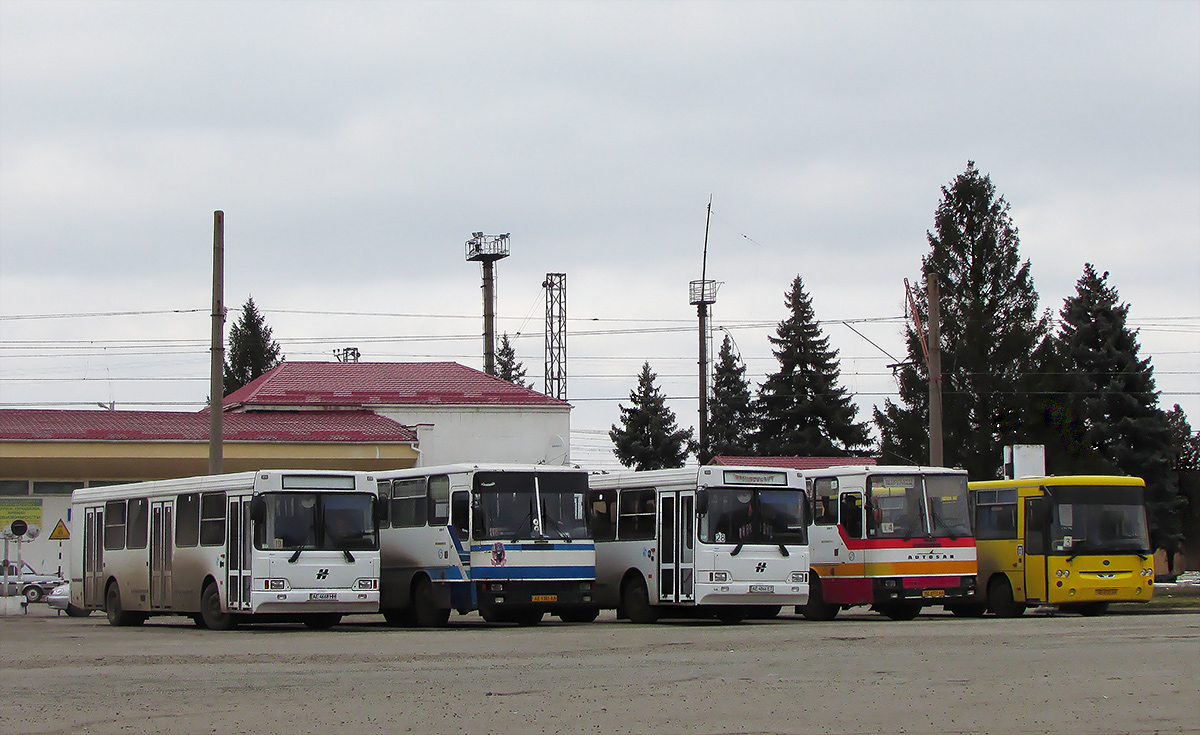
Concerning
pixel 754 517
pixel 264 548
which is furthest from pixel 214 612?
pixel 754 517

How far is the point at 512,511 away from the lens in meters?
25.5

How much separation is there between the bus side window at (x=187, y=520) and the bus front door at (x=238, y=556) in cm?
119

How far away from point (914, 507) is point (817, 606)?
2.48 meters

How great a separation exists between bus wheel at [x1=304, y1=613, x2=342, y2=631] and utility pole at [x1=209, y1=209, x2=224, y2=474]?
5786 mm

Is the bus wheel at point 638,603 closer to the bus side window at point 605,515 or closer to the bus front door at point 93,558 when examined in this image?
the bus side window at point 605,515

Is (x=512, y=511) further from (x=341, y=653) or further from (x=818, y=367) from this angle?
(x=818, y=367)

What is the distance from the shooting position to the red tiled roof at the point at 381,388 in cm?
5294

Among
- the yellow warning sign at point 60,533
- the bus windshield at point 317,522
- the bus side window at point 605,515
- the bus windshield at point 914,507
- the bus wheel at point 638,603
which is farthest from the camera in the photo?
the yellow warning sign at point 60,533

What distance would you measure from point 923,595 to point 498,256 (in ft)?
189

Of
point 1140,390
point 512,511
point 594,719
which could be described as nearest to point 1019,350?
point 1140,390

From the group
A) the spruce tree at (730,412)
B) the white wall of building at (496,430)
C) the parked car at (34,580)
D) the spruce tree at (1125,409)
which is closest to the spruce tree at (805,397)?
the spruce tree at (730,412)

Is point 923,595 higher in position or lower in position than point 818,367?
lower

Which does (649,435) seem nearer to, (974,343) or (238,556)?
(974,343)

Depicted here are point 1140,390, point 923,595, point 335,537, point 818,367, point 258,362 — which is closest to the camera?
point 335,537
